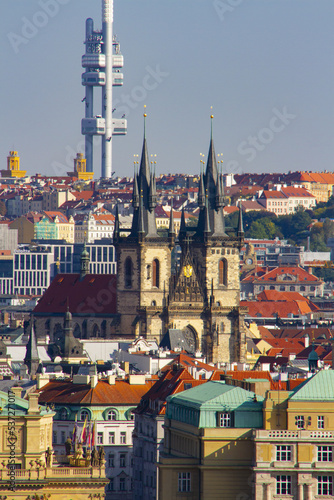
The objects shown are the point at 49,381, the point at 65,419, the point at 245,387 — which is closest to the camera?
the point at 245,387

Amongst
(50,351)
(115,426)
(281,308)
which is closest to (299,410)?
Result: (115,426)

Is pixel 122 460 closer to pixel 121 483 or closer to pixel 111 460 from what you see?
pixel 111 460

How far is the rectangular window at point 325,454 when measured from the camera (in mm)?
61031

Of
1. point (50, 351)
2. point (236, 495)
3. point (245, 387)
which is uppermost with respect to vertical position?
point (50, 351)

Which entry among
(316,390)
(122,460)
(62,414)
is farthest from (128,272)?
(316,390)

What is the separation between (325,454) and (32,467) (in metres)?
8.57

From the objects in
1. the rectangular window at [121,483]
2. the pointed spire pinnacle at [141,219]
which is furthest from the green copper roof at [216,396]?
the pointed spire pinnacle at [141,219]

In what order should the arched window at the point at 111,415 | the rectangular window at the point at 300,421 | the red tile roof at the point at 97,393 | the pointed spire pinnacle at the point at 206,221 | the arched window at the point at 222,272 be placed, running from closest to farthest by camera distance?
the rectangular window at the point at 300,421 < the arched window at the point at 111,415 < the red tile roof at the point at 97,393 < the pointed spire pinnacle at the point at 206,221 < the arched window at the point at 222,272

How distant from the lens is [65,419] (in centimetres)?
8912

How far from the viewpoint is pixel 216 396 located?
6406 cm

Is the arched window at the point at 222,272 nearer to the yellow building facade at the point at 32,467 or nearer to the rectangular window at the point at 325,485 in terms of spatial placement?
the yellow building facade at the point at 32,467

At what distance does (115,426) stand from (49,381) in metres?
9.39

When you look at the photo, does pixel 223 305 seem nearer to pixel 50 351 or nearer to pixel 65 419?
pixel 50 351

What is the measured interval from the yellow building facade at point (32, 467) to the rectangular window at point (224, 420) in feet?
12.6
